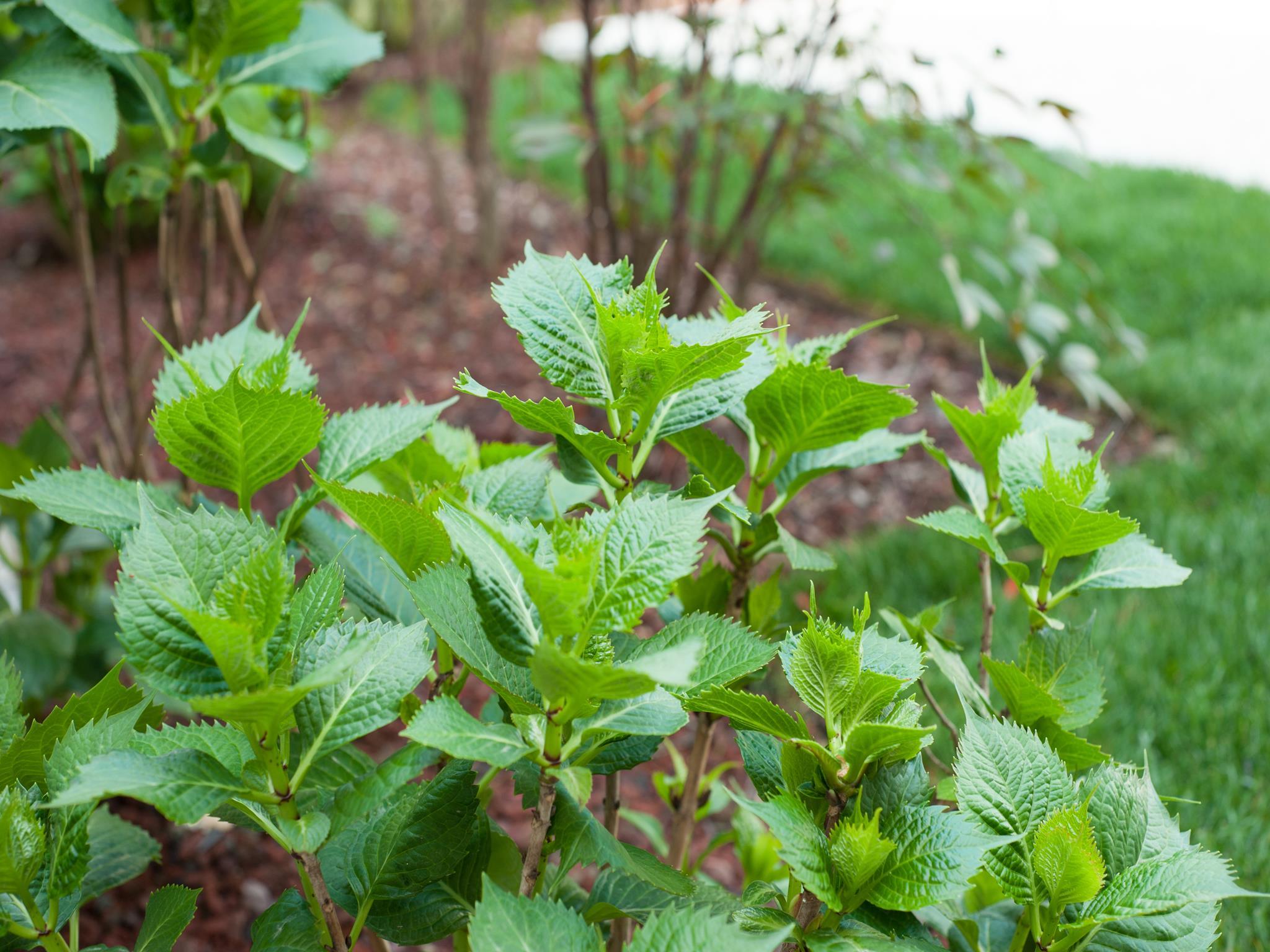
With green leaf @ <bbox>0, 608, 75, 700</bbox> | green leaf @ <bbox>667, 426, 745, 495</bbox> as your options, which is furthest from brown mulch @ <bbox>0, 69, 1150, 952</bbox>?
green leaf @ <bbox>667, 426, 745, 495</bbox>

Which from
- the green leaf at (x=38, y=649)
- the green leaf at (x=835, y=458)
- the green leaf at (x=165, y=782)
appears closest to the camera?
the green leaf at (x=165, y=782)

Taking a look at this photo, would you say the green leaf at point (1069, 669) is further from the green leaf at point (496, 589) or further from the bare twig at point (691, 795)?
the green leaf at point (496, 589)

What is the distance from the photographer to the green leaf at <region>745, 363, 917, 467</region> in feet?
2.68

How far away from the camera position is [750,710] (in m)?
0.72

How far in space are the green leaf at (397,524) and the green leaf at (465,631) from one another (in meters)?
0.03

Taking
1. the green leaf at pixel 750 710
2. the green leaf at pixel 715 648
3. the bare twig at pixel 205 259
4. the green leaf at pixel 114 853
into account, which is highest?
the green leaf at pixel 715 648

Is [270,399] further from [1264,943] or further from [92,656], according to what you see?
[1264,943]

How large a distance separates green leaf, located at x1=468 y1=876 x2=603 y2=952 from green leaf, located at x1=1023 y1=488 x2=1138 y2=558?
510 millimetres

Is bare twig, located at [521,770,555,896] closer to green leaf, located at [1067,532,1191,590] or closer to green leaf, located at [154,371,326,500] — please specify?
green leaf, located at [154,371,326,500]

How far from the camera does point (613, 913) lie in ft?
2.62

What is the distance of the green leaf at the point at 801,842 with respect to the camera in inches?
25.8

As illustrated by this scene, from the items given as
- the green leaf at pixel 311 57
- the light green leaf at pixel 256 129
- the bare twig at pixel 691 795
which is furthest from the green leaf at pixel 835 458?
the green leaf at pixel 311 57

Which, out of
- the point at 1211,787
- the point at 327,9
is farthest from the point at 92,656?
the point at 1211,787

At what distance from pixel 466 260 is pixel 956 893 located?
457 cm
